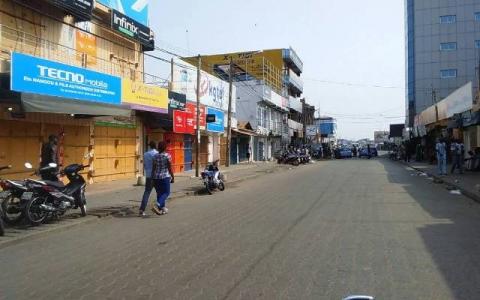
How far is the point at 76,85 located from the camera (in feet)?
60.1

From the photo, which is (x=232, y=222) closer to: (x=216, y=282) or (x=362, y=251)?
(x=362, y=251)

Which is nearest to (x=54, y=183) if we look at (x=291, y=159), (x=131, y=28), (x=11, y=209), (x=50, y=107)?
(x=11, y=209)

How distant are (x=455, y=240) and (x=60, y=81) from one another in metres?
13.0

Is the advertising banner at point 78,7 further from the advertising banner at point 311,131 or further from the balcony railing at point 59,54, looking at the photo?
the advertising banner at point 311,131

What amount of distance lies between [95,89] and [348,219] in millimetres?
11317

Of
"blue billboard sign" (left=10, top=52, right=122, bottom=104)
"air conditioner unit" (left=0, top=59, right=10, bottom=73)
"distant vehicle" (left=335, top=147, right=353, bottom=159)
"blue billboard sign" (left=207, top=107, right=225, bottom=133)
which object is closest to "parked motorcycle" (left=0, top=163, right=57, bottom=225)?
"blue billboard sign" (left=10, top=52, right=122, bottom=104)

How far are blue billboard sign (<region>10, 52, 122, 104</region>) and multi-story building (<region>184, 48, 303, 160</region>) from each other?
20.9 metres

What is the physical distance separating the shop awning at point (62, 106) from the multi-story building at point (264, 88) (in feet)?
74.1

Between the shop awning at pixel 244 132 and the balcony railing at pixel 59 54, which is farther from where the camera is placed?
the shop awning at pixel 244 132

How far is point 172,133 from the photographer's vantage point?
29.6 meters

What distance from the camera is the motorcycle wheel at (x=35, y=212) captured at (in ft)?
35.4

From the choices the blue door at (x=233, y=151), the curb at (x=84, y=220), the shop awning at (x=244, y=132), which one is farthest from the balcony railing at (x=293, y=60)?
the curb at (x=84, y=220)

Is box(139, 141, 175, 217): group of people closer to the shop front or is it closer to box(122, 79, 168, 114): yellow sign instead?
the shop front

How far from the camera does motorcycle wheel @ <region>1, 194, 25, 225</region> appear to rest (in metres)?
10.9
